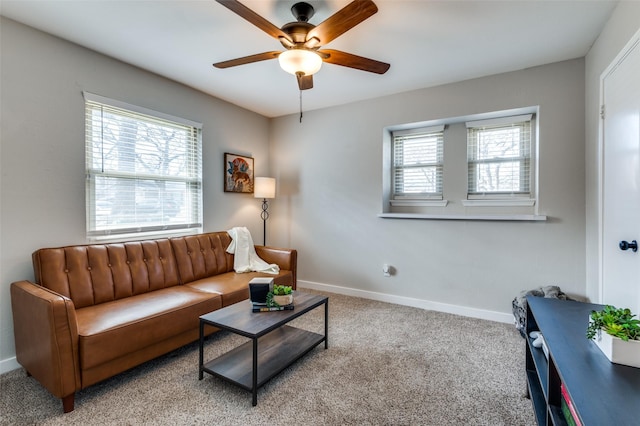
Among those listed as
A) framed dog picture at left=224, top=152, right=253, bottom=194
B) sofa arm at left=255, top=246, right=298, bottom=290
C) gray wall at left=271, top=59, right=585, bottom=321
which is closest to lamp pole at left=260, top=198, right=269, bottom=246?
gray wall at left=271, top=59, right=585, bottom=321

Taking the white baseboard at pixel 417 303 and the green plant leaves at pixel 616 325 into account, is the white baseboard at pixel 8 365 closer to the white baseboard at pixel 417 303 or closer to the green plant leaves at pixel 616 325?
the white baseboard at pixel 417 303

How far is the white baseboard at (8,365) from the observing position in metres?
2.13

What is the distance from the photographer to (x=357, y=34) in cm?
231

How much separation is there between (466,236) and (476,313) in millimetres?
811

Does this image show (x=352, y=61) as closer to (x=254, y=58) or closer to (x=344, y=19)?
(x=344, y=19)

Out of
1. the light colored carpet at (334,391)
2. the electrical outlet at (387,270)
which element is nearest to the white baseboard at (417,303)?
the electrical outlet at (387,270)

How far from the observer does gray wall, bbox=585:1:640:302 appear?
6.41ft

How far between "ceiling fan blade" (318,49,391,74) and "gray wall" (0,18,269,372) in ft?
6.56

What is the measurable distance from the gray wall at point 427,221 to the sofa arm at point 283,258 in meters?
0.74

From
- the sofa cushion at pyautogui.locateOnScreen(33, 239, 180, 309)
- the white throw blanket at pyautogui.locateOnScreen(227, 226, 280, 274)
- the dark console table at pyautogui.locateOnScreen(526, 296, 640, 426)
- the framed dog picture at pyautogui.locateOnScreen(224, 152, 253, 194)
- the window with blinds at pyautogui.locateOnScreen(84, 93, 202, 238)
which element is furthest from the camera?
the framed dog picture at pyautogui.locateOnScreen(224, 152, 253, 194)

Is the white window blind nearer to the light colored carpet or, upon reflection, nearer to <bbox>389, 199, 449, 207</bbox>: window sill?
<bbox>389, 199, 449, 207</bbox>: window sill

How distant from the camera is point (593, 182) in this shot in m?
2.46

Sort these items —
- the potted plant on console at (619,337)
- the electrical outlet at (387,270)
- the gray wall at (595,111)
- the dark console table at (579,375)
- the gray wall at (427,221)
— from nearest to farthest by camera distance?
1. the dark console table at (579,375)
2. the potted plant on console at (619,337)
3. the gray wall at (595,111)
4. the gray wall at (427,221)
5. the electrical outlet at (387,270)

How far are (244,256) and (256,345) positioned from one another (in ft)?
6.00
